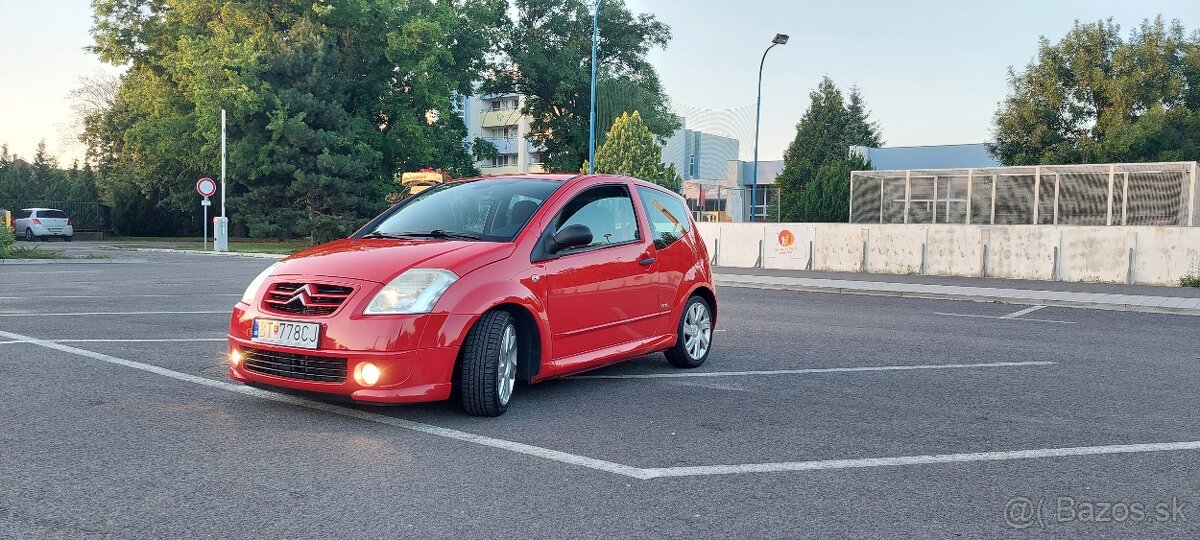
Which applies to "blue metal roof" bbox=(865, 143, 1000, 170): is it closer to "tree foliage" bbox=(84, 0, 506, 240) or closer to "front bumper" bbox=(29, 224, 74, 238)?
"tree foliage" bbox=(84, 0, 506, 240)

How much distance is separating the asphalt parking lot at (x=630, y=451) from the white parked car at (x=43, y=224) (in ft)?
122

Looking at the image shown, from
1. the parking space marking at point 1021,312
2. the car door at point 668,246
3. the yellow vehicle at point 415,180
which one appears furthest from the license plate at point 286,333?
the yellow vehicle at point 415,180

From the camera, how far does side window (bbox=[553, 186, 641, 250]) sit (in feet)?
22.5

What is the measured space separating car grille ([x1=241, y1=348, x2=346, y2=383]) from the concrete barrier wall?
1948cm

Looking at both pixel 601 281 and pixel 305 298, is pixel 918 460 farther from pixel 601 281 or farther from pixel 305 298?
pixel 305 298

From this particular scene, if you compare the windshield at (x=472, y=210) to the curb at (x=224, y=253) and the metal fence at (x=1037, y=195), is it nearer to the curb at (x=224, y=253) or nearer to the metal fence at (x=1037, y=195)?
the curb at (x=224, y=253)

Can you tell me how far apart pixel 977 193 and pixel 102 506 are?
30524 millimetres

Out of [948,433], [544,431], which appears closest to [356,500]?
[544,431]

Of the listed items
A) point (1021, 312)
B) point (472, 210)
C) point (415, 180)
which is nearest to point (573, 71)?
point (415, 180)

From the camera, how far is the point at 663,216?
7.93 meters

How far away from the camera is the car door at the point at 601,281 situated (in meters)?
6.46

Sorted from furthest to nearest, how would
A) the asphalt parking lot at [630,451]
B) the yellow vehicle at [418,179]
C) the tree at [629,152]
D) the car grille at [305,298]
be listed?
the tree at [629,152], the yellow vehicle at [418,179], the car grille at [305,298], the asphalt parking lot at [630,451]

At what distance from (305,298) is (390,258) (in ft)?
1.79
